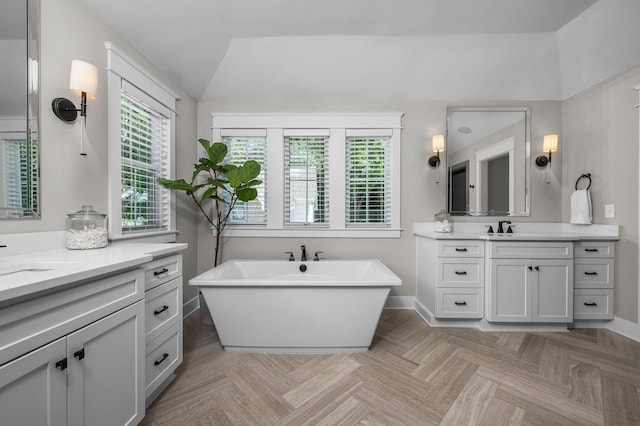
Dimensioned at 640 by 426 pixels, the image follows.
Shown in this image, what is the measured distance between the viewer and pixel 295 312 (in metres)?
1.90

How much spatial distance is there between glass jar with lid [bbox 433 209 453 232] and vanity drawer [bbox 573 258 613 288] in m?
1.17

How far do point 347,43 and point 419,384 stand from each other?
3.09 metres

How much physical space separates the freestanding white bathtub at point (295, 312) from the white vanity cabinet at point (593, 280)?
204cm

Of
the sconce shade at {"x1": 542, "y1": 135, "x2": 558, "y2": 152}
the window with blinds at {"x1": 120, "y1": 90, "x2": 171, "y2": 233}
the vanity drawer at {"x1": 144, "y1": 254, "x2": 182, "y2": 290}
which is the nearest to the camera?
the vanity drawer at {"x1": 144, "y1": 254, "x2": 182, "y2": 290}

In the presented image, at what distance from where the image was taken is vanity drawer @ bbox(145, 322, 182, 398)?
4.56 feet

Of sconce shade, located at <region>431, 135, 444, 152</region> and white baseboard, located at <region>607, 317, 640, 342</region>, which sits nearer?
white baseboard, located at <region>607, 317, 640, 342</region>

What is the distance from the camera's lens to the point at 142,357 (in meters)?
1.24

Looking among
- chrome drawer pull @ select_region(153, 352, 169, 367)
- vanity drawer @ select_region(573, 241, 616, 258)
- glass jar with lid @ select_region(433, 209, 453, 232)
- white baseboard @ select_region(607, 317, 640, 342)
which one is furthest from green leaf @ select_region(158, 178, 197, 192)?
white baseboard @ select_region(607, 317, 640, 342)

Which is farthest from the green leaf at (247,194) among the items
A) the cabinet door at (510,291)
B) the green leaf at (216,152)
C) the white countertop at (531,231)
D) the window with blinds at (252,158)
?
the cabinet door at (510,291)

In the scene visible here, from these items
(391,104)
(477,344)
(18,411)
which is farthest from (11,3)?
(477,344)

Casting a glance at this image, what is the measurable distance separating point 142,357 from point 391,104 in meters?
3.22

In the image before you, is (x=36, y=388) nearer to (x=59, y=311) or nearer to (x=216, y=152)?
(x=59, y=311)

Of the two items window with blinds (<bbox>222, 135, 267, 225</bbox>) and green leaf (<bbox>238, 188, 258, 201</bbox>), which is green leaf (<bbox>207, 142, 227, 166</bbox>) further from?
window with blinds (<bbox>222, 135, 267, 225</bbox>)

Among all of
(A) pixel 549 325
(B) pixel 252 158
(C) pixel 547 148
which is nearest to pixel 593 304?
(A) pixel 549 325
